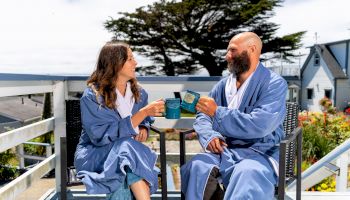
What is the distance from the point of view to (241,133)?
191 cm

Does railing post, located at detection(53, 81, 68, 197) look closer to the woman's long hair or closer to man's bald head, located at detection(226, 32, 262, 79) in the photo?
the woman's long hair

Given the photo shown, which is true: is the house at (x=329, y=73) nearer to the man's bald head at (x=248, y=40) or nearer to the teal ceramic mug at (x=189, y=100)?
the man's bald head at (x=248, y=40)

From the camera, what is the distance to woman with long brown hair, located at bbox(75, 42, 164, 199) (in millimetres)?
1821

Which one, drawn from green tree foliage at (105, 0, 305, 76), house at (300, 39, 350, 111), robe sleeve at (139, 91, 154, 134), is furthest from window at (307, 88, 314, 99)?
robe sleeve at (139, 91, 154, 134)

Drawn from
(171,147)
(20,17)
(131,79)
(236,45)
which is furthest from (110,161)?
(20,17)

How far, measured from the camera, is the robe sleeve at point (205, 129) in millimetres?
2024

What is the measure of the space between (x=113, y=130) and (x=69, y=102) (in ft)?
2.17

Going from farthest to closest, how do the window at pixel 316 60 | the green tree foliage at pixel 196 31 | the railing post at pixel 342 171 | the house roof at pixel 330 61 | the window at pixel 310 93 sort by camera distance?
the window at pixel 310 93, the green tree foliage at pixel 196 31, the window at pixel 316 60, the house roof at pixel 330 61, the railing post at pixel 342 171

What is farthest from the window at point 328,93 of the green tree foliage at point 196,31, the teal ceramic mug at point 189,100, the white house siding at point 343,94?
the teal ceramic mug at point 189,100

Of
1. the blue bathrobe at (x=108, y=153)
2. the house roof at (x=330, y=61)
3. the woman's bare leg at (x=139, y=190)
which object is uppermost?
the house roof at (x=330, y=61)

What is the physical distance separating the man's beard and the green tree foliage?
23.6m

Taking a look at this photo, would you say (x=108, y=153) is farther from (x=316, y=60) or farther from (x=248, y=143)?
(x=316, y=60)

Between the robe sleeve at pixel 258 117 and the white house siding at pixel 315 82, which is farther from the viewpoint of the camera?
the white house siding at pixel 315 82

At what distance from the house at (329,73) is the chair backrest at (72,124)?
2249cm
